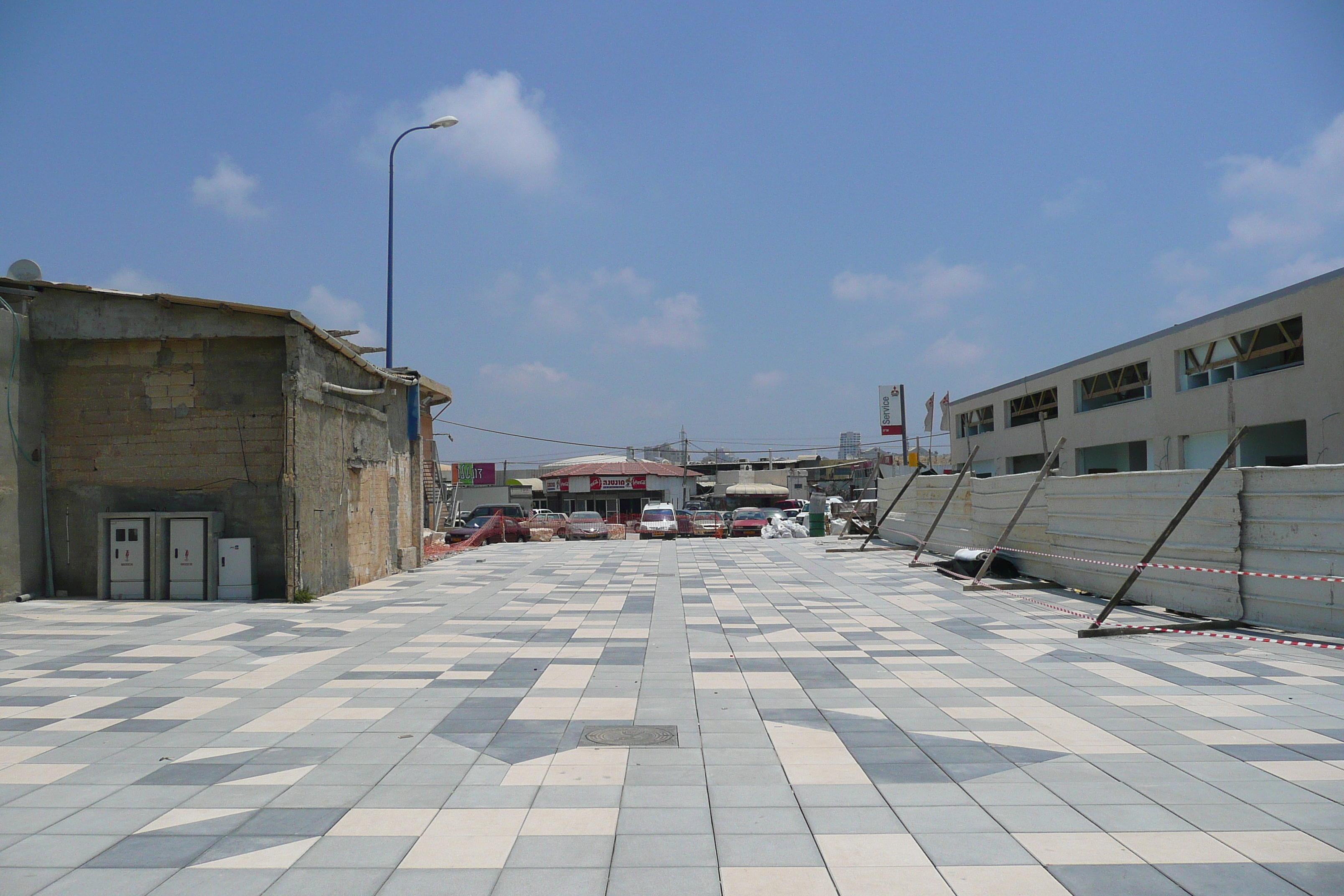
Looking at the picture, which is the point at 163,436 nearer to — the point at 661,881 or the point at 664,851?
the point at 664,851

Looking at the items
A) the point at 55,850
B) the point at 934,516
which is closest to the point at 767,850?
the point at 55,850

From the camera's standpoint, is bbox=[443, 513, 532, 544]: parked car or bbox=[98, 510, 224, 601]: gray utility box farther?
bbox=[443, 513, 532, 544]: parked car

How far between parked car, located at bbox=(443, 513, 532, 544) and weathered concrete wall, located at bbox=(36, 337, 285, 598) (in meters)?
15.6

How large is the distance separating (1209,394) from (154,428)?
28.1 metres

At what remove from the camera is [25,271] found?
46.6ft

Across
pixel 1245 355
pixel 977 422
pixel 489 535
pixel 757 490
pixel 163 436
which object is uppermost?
pixel 1245 355

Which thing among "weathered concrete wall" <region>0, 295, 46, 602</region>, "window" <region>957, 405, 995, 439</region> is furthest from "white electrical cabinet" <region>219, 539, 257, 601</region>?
"window" <region>957, 405, 995, 439</region>

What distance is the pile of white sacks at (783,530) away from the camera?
34125 mm

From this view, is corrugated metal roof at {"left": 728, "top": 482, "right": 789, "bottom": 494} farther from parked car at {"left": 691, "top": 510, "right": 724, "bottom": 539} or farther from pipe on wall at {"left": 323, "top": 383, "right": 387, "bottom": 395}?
pipe on wall at {"left": 323, "top": 383, "right": 387, "bottom": 395}

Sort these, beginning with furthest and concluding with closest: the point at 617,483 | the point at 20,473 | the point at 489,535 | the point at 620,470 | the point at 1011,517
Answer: the point at 620,470 < the point at 617,483 < the point at 489,535 < the point at 1011,517 < the point at 20,473

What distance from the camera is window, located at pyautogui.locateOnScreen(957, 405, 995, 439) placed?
43.8 m

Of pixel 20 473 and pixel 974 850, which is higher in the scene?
pixel 20 473

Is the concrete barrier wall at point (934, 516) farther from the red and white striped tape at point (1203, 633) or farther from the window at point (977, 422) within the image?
the window at point (977, 422)

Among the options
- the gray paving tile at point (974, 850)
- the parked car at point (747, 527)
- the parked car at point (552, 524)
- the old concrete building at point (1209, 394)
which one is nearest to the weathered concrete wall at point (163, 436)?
the gray paving tile at point (974, 850)
